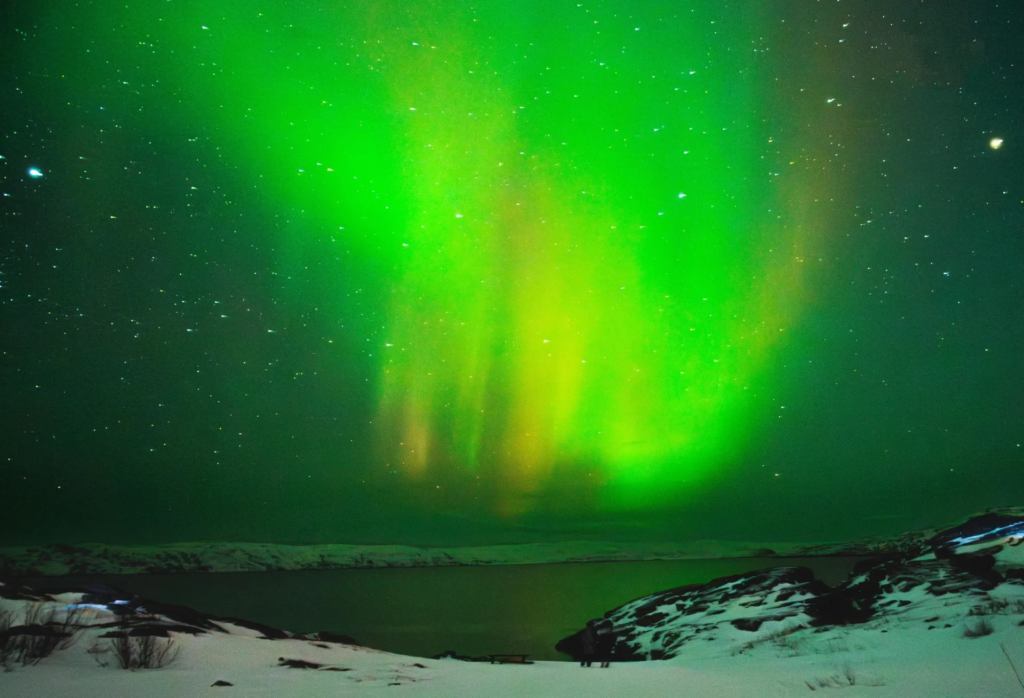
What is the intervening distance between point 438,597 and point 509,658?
0.67 metres

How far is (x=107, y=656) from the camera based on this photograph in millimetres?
3283

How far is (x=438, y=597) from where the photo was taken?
4703mm

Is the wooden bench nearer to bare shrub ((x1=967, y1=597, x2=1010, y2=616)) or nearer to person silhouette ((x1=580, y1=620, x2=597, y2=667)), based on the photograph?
person silhouette ((x1=580, y1=620, x2=597, y2=667))

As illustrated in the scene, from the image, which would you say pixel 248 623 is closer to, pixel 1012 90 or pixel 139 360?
pixel 139 360

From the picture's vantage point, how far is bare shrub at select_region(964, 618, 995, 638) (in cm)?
342

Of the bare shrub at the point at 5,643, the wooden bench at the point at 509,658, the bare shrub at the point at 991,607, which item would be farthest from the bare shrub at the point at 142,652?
the bare shrub at the point at 991,607

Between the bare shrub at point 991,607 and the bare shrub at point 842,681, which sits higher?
the bare shrub at point 991,607

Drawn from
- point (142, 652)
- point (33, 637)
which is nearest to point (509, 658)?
point (142, 652)

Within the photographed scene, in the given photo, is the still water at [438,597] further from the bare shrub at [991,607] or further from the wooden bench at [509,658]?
the bare shrub at [991,607]

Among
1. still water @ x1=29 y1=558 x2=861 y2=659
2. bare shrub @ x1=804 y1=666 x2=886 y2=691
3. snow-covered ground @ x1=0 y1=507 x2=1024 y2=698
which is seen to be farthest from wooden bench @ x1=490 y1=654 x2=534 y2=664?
bare shrub @ x1=804 y1=666 x2=886 y2=691

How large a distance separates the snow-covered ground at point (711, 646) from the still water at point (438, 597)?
0.43 ft

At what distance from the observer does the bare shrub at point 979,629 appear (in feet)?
11.2

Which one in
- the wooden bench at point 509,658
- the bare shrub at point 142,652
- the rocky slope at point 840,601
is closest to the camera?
the bare shrub at point 142,652

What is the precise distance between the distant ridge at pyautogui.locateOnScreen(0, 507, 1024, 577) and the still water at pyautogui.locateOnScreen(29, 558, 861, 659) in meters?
0.06
